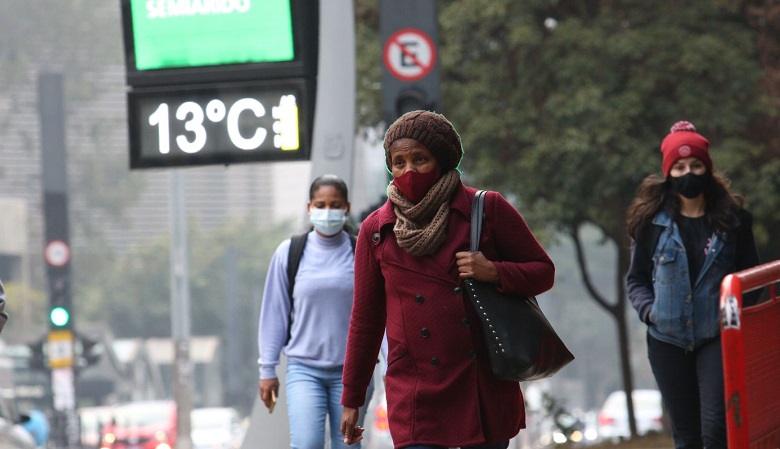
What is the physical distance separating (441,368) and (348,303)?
2.66 meters

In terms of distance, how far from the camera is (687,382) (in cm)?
635

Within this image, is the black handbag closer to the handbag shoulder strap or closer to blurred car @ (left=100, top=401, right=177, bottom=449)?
the handbag shoulder strap

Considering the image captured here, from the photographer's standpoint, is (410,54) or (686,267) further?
(410,54)

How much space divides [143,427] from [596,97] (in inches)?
907

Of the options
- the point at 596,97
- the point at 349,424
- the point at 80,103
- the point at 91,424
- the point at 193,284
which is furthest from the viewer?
the point at 193,284

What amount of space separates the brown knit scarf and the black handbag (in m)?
0.11

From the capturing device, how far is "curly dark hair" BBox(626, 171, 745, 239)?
6.48m

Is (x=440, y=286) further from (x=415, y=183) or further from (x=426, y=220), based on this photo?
(x=415, y=183)

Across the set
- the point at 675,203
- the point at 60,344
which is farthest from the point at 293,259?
the point at 60,344

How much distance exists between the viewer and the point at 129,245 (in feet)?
243

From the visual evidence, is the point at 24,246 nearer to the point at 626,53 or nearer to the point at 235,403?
the point at 235,403

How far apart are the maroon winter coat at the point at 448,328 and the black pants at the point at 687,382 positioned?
1.59 meters

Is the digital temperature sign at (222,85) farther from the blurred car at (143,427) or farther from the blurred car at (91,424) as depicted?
the blurred car at (91,424)

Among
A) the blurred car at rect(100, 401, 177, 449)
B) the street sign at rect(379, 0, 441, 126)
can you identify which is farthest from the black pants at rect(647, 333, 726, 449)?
the blurred car at rect(100, 401, 177, 449)
